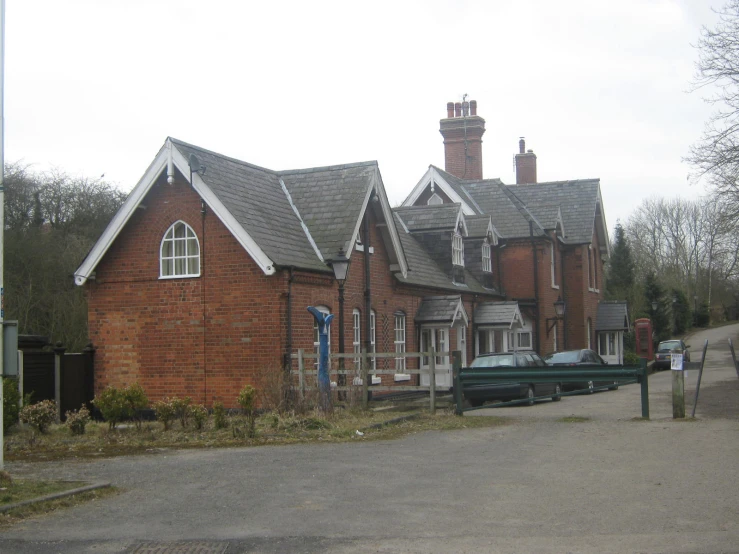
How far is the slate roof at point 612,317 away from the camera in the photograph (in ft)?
140

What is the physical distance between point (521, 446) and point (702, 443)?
2.82 meters

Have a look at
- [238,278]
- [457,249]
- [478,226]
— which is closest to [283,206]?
[238,278]

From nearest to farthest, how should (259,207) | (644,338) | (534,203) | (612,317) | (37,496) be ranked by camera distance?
(37,496) < (259,207) < (534,203) < (612,317) < (644,338)

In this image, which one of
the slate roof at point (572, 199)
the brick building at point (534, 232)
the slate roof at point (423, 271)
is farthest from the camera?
the slate roof at point (572, 199)

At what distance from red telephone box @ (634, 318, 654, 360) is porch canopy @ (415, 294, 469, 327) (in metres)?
24.4

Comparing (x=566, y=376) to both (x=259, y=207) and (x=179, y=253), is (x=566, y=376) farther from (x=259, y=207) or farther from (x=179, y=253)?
(x=179, y=253)

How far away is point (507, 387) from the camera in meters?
23.3

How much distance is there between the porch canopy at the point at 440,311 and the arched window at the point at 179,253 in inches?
345

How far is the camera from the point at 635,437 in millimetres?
15211

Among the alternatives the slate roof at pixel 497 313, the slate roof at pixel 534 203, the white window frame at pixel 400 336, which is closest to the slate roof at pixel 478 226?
the slate roof at pixel 534 203

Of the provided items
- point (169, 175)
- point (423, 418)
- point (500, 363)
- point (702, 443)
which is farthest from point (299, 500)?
point (500, 363)

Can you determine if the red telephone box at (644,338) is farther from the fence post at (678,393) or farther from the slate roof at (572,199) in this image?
the fence post at (678,393)

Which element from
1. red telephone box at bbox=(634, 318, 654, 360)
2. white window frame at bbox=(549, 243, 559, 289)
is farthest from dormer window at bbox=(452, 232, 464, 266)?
red telephone box at bbox=(634, 318, 654, 360)

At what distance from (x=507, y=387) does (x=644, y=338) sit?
30.4 metres
